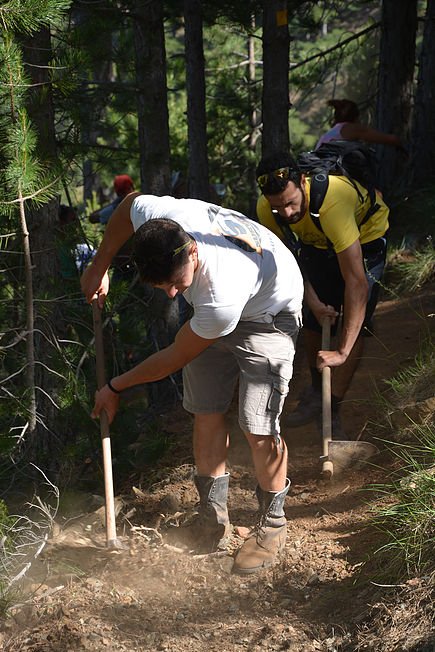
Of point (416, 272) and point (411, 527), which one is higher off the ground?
point (411, 527)

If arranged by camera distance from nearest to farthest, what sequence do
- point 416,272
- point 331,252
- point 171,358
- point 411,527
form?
point 171,358
point 411,527
point 331,252
point 416,272

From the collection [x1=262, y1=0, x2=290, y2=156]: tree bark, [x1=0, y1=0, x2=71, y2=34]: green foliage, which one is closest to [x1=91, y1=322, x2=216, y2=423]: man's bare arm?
[x1=0, y1=0, x2=71, y2=34]: green foliage

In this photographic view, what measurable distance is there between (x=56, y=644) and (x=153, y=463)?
1.92 metres

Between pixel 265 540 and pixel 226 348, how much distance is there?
93cm

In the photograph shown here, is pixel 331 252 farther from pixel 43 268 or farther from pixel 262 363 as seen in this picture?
pixel 43 268

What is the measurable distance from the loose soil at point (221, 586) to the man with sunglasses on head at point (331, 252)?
0.42 metres

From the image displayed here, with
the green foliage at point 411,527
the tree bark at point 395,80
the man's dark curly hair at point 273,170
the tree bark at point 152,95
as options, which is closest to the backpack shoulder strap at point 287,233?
the man's dark curly hair at point 273,170

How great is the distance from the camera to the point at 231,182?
12539 millimetres

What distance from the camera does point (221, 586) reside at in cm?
354

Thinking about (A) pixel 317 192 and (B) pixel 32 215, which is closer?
(A) pixel 317 192

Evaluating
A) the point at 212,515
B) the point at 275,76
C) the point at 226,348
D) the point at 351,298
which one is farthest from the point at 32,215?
the point at 275,76

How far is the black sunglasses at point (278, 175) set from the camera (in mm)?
3850

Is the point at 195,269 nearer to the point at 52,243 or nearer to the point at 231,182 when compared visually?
the point at 52,243

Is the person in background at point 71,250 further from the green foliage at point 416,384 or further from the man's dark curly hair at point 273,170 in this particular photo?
the green foliage at point 416,384
